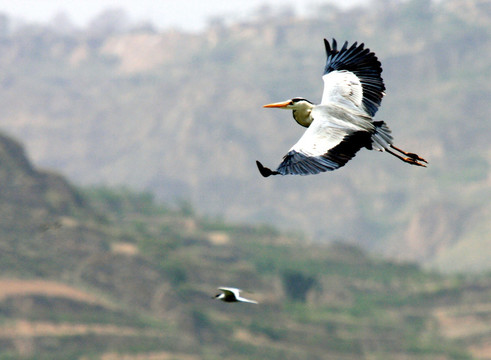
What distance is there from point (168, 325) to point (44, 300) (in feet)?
71.9

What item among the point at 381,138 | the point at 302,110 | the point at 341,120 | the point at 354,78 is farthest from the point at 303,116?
the point at 354,78

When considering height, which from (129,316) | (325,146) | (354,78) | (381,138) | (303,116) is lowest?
(325,146)

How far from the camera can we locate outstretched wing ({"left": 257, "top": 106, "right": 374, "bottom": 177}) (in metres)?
17.2

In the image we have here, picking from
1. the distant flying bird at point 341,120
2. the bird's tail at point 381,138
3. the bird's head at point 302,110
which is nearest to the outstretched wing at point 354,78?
the distant flying bird at point 341,120

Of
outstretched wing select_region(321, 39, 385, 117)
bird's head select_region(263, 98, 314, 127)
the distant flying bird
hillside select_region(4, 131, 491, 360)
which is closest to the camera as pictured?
the distant flying bird

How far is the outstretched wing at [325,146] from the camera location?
56.4ft

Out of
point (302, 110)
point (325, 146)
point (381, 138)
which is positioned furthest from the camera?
point (302, 110)

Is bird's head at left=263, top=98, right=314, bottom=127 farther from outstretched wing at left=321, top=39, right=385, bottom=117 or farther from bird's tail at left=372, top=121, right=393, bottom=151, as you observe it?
bird's tail at left=372, top=121, right=393, bottom=151

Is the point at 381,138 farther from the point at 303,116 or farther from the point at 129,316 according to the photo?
the point at 129,316

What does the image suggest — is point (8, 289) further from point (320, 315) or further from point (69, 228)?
point (320, 315)

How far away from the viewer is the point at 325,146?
57.8ft

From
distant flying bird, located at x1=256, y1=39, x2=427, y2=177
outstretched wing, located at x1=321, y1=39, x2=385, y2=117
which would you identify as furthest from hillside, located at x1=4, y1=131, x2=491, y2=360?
distant flying bird, located at x1=256, y1=39, x2=427, y2=177

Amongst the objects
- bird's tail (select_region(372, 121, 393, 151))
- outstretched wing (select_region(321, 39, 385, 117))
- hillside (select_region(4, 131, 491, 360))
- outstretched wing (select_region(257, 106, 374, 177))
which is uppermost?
hillside (select_region(4, 131, 491, 360))

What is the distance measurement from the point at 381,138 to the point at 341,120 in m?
0.85
